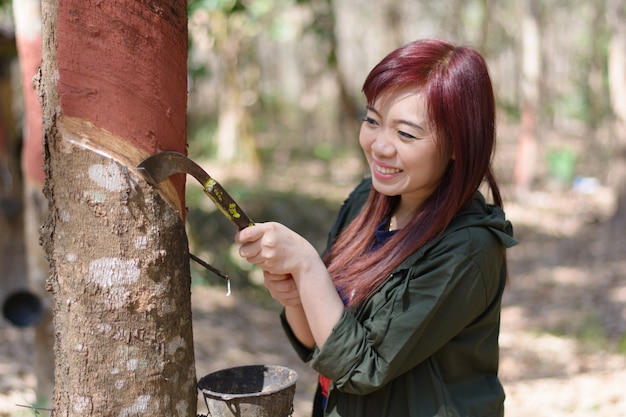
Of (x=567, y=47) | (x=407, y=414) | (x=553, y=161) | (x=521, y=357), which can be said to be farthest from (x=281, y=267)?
(x=567, y=47)

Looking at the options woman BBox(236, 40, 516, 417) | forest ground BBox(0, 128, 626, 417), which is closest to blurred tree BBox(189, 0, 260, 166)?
forest ground BBox(0, 128, 626, 417)

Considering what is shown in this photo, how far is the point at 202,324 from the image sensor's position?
23.7 feet

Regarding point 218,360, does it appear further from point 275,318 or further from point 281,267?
point 281,267

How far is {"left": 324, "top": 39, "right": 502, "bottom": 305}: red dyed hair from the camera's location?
1817 mm

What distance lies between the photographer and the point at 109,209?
65.0 inches

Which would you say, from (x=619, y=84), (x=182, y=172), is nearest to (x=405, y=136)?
(x=182, y=172)

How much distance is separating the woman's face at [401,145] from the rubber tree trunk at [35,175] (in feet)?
8.85

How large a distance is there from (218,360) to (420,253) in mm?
4761

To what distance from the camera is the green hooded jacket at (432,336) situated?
1749 mm

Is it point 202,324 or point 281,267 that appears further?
point 202,324

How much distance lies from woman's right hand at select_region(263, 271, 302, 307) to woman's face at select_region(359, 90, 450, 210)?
353 millimetres

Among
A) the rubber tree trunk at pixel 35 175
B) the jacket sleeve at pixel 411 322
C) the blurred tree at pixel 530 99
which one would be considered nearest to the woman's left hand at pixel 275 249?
the jacket sleeve at pixel 411 322

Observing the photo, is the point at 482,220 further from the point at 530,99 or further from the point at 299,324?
the point at 530,99

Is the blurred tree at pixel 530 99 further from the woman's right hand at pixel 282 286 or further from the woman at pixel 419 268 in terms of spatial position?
the woman's right hand at pixel 282 286
